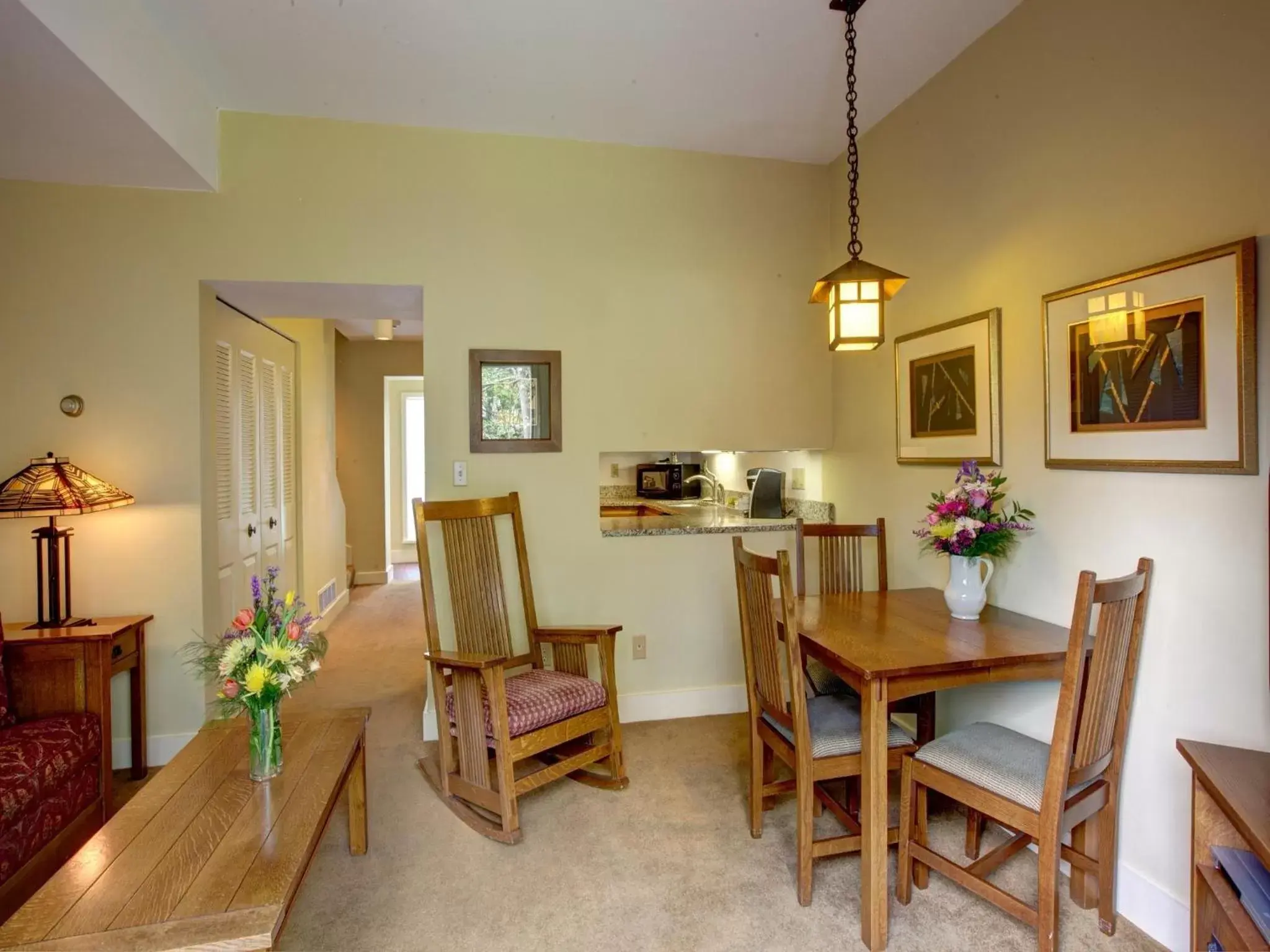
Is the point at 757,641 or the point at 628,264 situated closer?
the point at 757,641

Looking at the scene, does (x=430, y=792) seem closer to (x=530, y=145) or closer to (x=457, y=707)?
(x=457, y=707)

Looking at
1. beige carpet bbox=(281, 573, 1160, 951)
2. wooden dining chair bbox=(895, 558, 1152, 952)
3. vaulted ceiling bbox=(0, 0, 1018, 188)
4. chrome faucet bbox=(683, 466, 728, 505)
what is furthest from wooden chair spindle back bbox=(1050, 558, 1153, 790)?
chrome faucet bbox=(683, 466, 728, 505)

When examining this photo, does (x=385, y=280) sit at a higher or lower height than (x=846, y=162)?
lower

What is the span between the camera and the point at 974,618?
2.13m

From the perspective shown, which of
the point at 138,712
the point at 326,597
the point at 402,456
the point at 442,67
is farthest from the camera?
the point at 402,456

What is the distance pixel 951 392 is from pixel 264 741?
255cm

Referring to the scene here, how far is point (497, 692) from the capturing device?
2.20 m

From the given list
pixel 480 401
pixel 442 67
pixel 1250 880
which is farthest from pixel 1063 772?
pixel 442 67

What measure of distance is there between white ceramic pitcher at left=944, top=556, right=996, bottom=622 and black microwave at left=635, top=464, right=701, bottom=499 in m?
2.62

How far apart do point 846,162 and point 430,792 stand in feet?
11.2

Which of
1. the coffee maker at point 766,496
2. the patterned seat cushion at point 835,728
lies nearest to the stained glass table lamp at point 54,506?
the patterned seat cushion at point 835,728

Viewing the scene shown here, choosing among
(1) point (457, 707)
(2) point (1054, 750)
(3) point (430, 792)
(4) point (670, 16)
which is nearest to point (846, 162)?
(4) point (670, 16)

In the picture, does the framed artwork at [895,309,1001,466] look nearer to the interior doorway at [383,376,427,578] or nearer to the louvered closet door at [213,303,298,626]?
the louvered closet door at [213,303,298,626]

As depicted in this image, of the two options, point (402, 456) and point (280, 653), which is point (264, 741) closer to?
point (280, 653)
